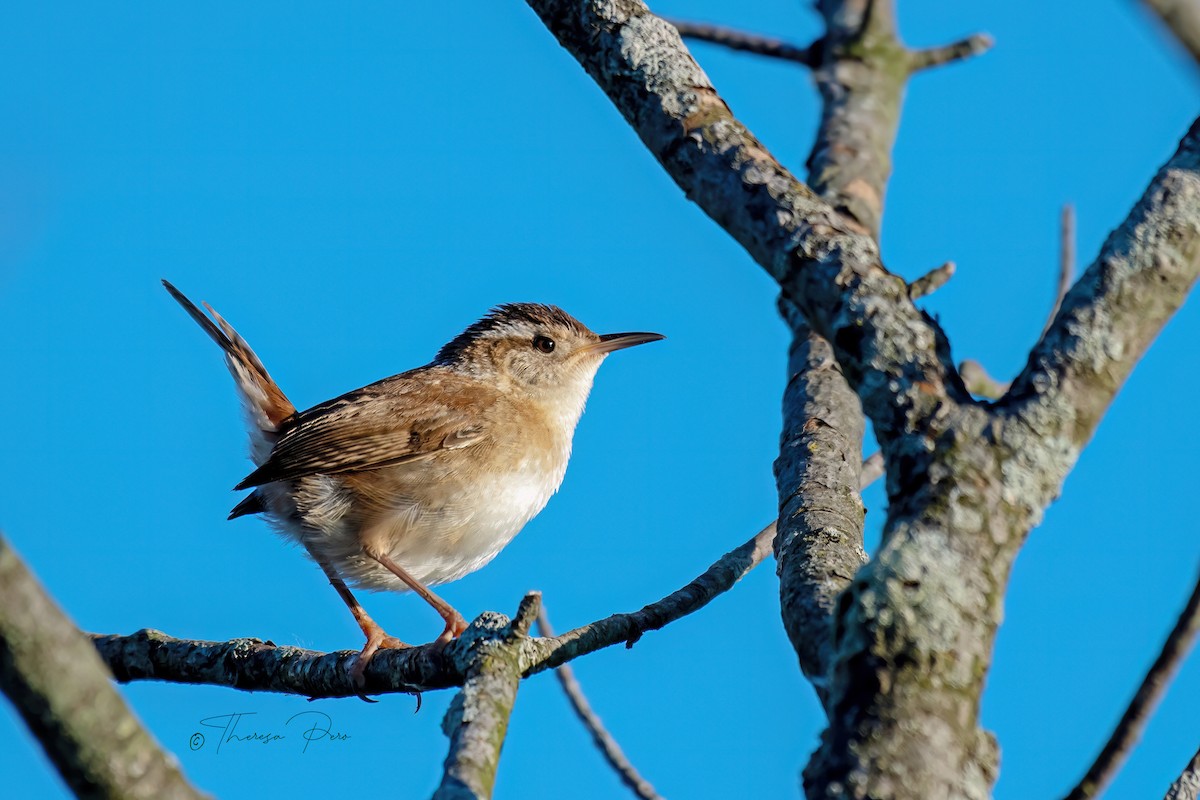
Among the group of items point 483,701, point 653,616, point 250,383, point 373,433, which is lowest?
point 483,701

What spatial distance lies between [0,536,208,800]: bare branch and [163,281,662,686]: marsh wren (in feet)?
12.2

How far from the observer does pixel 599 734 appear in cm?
457

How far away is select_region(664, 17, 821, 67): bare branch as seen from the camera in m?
6.46

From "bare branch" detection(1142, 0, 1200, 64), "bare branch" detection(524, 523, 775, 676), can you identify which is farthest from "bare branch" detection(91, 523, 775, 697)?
"bare branch" detection(1142, 0, 1200, 64)

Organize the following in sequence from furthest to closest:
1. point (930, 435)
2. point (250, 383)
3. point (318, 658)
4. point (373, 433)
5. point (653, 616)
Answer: point (250, 383) < point (373, 433) < point (318, 658) < point (653, 616) < point (930, 435)

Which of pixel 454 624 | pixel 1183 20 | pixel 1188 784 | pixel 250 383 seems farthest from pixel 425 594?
pixel 1183 20

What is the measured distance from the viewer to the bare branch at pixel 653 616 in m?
3.47

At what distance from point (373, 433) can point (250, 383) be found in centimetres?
97

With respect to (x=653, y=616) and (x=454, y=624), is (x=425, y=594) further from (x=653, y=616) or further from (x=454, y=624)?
(x=653, y=616)

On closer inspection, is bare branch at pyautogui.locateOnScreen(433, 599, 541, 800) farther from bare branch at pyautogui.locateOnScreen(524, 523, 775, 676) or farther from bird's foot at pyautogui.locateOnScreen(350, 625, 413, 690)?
bird's foot at pyautogui.locateOnScreen(350, 625, 413, 690)

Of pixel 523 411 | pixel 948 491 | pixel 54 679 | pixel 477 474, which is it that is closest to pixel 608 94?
pixel 948 491

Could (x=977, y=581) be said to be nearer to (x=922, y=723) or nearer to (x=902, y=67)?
(x=922, y=723)

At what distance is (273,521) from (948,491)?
4.63m

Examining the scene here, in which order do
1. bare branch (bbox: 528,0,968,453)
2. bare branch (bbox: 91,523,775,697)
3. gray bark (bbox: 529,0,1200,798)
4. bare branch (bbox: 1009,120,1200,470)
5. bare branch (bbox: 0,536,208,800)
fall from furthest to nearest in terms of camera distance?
bare branch (bbox: 91,523,775,697), bare branch (bbox: 528,0,968,453), bare branch (bbox: 1009,120,1200,470), gray bark (bbox: 529,0,1200,798), bare branch (bbox: 0,536,208,800)
